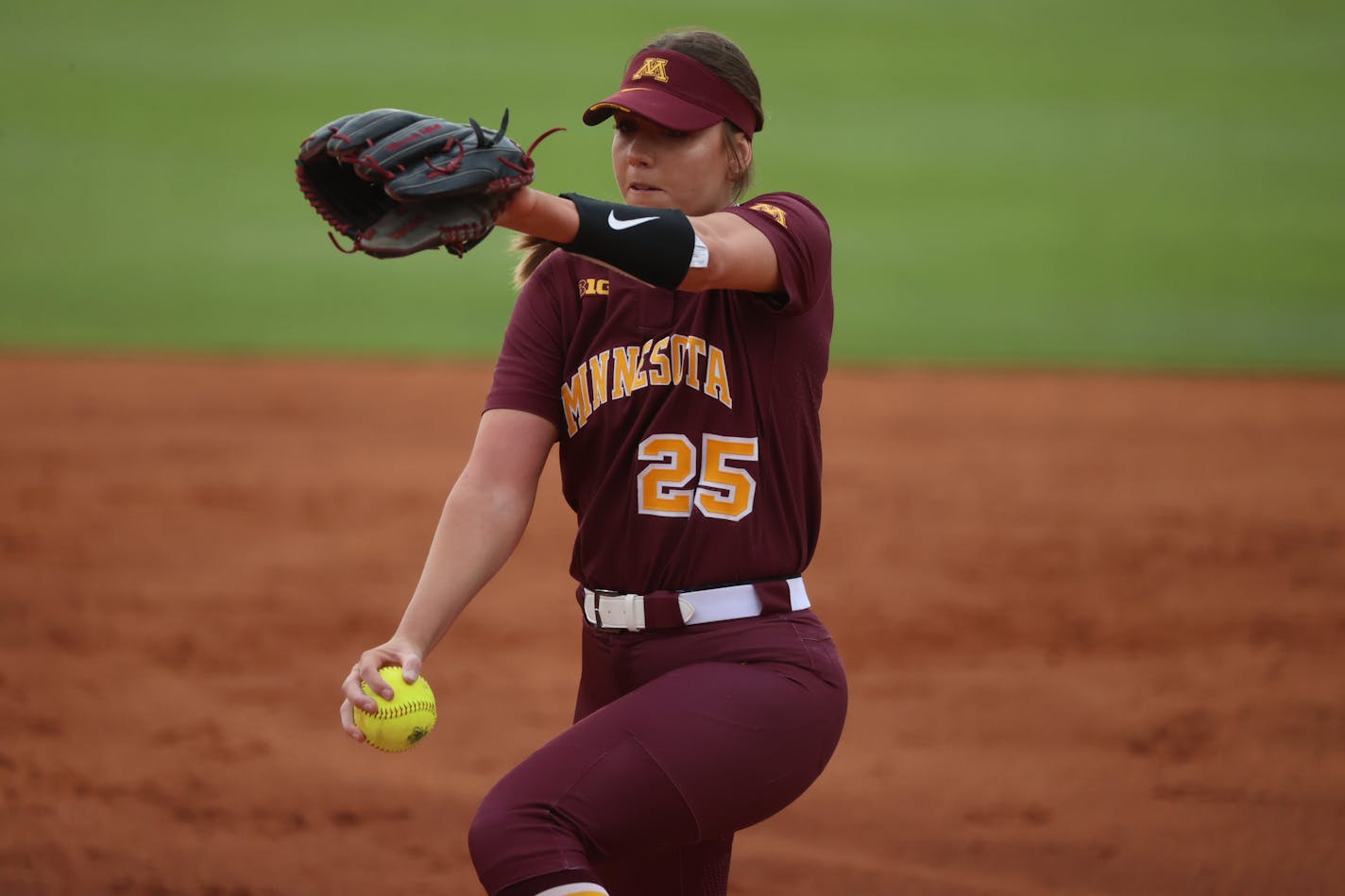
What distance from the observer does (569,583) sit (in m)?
7.45

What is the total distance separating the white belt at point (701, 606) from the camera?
2490mm

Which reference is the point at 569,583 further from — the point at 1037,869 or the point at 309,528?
the point at 1037,869

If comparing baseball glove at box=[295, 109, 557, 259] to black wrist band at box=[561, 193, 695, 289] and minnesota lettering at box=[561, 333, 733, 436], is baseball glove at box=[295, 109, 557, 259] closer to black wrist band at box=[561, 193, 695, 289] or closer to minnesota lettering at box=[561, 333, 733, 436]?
black wrist band at box=[561, 193, 695, 289]

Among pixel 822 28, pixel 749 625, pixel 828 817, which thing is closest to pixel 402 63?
pixel 822 28

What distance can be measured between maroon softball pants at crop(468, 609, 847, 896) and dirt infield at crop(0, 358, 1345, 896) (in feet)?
6.14

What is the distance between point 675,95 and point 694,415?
565mm

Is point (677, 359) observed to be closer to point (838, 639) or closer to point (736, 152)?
point (736, 152)

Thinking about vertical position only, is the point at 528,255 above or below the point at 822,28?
below

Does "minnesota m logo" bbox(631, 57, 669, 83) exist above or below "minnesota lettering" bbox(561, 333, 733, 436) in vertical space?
above

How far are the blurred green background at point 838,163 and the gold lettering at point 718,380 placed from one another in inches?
427

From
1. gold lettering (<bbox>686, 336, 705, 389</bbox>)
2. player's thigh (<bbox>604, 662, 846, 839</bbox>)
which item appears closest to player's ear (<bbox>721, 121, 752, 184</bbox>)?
gold lettering (<bbox>686, 336, 705, 389</bbox>)

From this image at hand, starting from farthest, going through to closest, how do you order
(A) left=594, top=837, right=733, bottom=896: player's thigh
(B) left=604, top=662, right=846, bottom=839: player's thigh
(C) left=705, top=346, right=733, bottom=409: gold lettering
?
(A) left=594, top=837, right=733, bottom=896: player's thigh < (C) left=705, top=346, right=733, bottom=409: gold lettering < (B) left=604, top=662, right=846, bottom=839: player's thigh

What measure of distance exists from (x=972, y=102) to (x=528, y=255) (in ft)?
54.3

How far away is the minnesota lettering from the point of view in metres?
2.54
